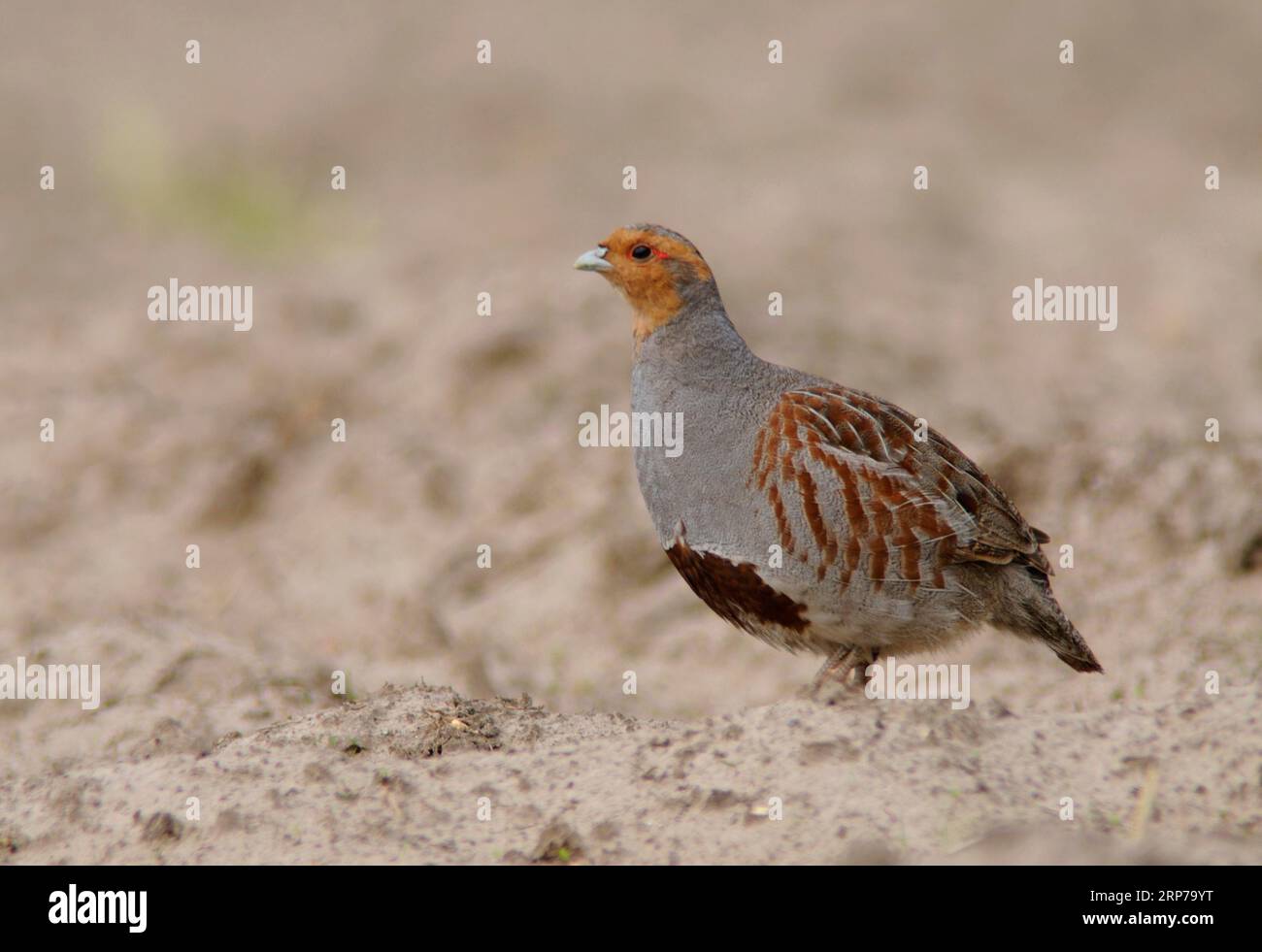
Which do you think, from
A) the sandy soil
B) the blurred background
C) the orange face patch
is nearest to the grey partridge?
the orange face patch

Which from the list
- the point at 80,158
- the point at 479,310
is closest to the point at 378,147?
the point at 80,158

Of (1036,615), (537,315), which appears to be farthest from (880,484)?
(537,315)

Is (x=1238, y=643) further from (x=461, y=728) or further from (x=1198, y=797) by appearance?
(x=461, y=728)

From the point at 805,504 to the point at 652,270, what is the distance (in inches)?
37.8

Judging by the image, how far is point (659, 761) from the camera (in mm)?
Result: 4070

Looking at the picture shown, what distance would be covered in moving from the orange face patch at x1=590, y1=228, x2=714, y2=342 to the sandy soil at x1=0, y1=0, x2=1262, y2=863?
133 cm

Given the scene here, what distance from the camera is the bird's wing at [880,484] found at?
458 cm

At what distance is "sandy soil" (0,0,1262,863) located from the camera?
401cm

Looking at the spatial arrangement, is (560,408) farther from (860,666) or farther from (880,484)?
(880,484)

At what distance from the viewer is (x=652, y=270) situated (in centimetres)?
501

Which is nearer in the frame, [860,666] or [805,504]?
[805,504]

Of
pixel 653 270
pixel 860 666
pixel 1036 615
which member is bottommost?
pixel 860 666

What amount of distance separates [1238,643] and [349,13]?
13492 millimetres
